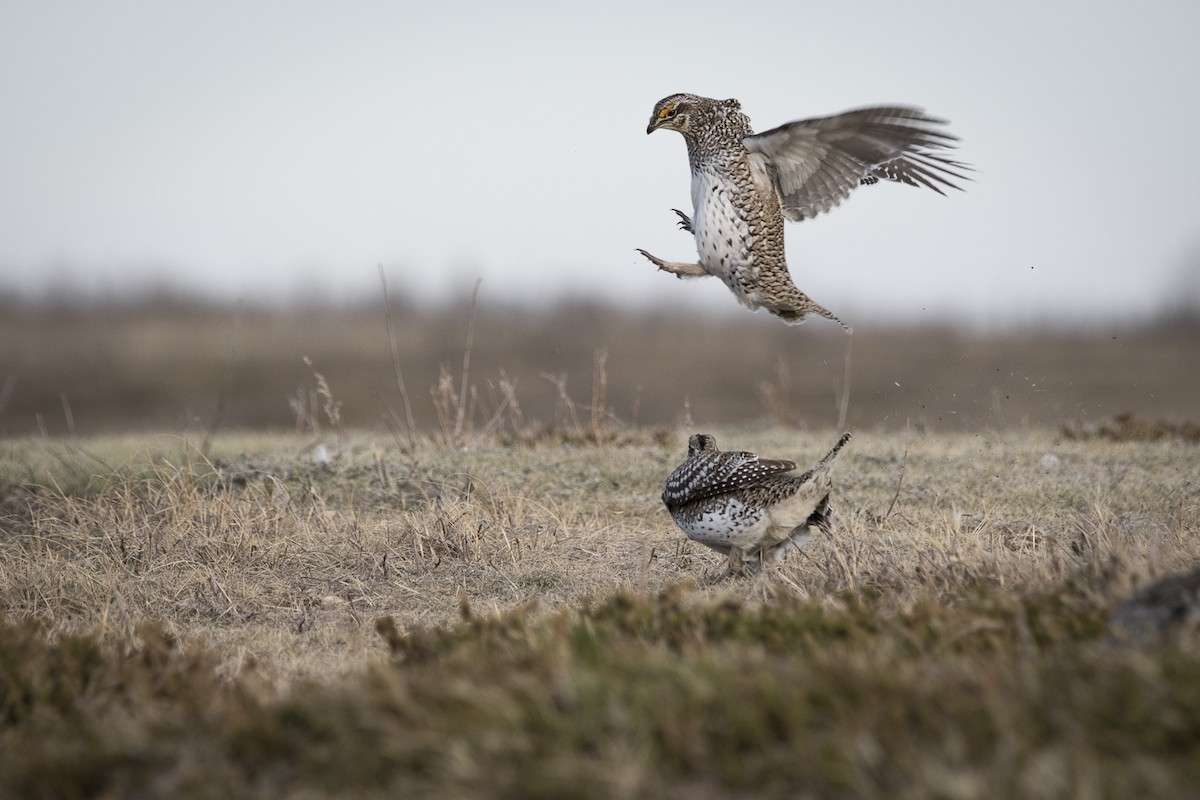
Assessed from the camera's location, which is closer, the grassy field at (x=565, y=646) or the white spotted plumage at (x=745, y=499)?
the grassy field at (x=565, y=646)

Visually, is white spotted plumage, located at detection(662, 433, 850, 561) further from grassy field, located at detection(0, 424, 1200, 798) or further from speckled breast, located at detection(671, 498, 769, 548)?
grassy field, located at detection(0, 424, 1200, 798)

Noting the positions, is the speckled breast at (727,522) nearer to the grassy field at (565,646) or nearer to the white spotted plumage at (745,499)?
the white spotted plumage at (745,499)

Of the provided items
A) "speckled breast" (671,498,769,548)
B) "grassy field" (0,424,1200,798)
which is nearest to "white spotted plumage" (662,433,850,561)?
"speckled breast" (671,498,769,548)

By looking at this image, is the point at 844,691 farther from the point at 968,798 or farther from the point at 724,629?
the point at 724,629

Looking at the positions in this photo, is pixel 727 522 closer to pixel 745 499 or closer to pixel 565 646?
pixel 745 499

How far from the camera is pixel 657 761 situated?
7.93 feet

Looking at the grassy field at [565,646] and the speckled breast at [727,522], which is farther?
the speckled breast at [727,522]

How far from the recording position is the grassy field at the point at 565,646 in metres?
2.39

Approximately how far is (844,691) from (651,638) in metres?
1.15

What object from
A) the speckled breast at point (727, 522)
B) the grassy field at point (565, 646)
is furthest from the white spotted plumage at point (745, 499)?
the grassy field at point (565, 646)

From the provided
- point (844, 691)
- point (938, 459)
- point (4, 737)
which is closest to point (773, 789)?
point (844, 691)

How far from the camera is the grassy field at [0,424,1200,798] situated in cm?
239

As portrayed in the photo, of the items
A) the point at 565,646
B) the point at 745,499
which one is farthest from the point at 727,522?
the point at 565,646

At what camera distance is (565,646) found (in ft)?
10.6
